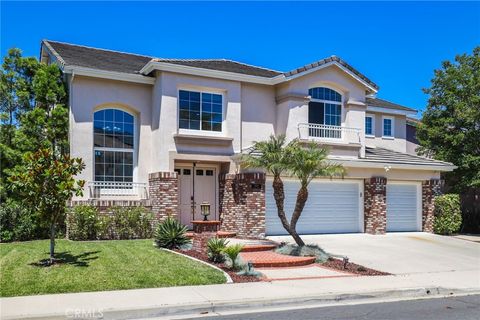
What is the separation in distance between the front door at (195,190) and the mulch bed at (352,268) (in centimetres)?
696

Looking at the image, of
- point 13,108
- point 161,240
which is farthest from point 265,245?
point 13,108

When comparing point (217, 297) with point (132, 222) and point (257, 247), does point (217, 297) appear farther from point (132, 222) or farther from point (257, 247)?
point (132, 222)

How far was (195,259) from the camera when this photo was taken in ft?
43.0

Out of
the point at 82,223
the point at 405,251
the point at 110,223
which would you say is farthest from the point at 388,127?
the point at 82,223

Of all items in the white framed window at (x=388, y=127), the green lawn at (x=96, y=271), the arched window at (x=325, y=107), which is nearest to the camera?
the green lawn at (x=96, y=271)

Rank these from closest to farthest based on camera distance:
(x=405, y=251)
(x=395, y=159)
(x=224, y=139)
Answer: (x=405, y=251), (x=224, y=139), (x=395, y=159)

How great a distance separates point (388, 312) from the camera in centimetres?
891

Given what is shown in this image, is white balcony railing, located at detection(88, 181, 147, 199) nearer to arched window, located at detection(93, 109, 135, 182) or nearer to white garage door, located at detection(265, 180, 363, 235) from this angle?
arched window, located at detection(93, 109, 135, 182)

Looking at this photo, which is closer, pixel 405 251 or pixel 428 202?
pixel 405 251

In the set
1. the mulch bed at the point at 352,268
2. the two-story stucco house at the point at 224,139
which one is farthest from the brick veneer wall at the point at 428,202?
the mulch bed at the point at 352,268

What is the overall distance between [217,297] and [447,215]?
50.8ft

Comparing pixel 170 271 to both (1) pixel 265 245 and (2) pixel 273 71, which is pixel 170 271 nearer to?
(1) pixel 265 245

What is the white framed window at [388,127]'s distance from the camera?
→ 2762cm

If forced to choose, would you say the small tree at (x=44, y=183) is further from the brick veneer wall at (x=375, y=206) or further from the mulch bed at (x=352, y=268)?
the brick veneer wall at (x=375, y=206)
